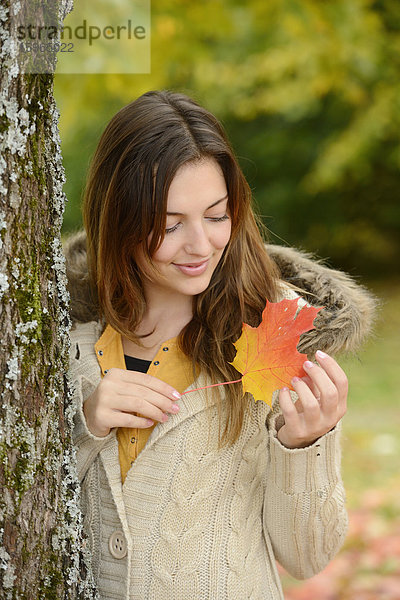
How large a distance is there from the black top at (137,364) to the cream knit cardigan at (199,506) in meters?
0.15

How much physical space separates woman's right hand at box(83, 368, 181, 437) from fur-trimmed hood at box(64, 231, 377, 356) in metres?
0.35

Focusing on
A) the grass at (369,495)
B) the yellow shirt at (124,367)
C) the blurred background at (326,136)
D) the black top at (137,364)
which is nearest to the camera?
the yellow shirt at (124,367)

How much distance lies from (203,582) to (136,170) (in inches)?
Answer: 38.1

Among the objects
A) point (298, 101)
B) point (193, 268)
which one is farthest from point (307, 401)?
point (298, 101)

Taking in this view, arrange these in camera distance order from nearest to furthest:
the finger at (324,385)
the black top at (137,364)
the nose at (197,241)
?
1. the finger at (324,385)
2. the nose at (197,241)
3. the black top at (137,364)

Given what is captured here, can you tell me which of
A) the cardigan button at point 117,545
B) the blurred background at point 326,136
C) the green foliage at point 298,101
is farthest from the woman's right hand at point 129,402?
the green foliage at point 298,101

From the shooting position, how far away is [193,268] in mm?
1594

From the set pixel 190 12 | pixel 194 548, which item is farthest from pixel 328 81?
pixel 194 548

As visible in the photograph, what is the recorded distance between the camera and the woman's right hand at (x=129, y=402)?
1572mm

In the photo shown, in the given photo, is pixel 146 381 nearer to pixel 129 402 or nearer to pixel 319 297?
pixel 129 402

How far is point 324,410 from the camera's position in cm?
147

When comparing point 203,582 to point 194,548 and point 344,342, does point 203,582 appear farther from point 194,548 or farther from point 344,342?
point 344,342

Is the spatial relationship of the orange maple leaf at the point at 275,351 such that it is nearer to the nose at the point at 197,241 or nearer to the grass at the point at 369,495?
the nose at the point at 197,241

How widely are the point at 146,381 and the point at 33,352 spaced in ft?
1.17
